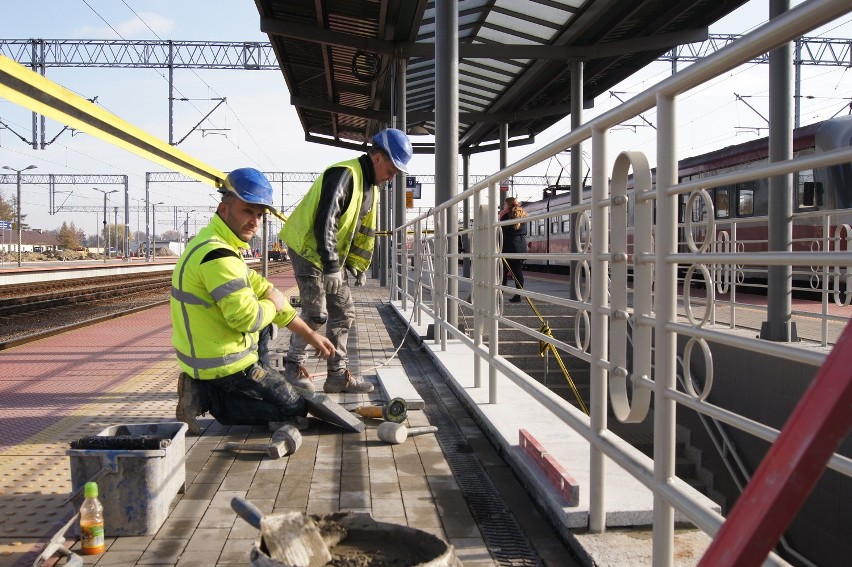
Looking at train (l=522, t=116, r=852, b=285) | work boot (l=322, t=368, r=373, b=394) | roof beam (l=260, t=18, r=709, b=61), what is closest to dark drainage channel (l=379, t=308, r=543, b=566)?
work boot (l=322, t=368, r=373, b=394)

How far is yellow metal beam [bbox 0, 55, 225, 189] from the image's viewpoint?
480 centimetres

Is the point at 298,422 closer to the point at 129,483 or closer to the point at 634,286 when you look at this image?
the point at 129,483

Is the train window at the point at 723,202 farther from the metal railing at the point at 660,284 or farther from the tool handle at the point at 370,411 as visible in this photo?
the metal railing at the point at 660,284

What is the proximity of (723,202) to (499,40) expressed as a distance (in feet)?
20.8

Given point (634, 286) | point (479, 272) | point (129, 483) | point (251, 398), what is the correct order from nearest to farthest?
1. point (634, 286)
2. point (129, 483)
3. point (251, 398)
4. point (479, 272)

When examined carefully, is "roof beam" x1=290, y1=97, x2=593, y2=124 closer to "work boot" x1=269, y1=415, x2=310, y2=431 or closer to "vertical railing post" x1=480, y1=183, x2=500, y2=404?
"vertical railing post" x1=480, y1=183, x2=500, y2=404

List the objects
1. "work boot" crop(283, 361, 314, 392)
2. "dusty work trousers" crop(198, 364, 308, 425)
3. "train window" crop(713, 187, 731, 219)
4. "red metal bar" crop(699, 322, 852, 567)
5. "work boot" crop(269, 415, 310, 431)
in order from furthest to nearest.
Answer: "train window" crop(713, 187, 731, 219) < "work boot" crop(283, 361, 314, 392) < "work boot" crop(269, 415, 310, 431) < "dusty work trousers" crop(198, 364, 308, 425) < "red metal bar" crop(699, 322, 852, 567)

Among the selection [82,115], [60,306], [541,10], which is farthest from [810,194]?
[60,306]

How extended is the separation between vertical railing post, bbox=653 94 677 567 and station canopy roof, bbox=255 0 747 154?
10605 mm

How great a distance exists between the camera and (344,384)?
6555mm

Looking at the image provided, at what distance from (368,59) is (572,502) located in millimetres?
15344

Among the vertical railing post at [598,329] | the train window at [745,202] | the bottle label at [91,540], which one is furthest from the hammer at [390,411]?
the train window at [745,202]

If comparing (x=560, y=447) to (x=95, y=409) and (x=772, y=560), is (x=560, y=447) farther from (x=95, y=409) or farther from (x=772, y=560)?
(x=95, y=409)

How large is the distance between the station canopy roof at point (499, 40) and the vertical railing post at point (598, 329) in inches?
395
